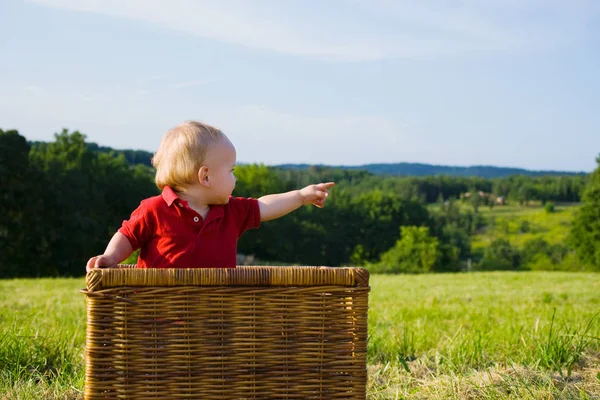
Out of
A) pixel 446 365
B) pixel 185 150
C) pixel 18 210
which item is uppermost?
pixel 185 150

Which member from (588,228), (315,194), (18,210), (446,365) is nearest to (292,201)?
(315,194)

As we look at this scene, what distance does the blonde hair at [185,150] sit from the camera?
276 cm

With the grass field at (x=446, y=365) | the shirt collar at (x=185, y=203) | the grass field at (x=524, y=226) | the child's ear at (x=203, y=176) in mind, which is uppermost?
the child's ear at (x=203, y=176)

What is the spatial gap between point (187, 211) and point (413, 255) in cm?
4802

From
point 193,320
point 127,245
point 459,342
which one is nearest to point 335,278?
point 193,320

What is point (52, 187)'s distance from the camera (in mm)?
35125

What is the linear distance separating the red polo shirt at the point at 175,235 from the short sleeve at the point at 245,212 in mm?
108

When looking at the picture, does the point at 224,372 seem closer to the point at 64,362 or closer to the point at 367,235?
the point at 64,362

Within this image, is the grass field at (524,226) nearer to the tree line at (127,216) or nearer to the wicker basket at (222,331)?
the tree line at (127,216)

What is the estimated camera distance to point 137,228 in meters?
2.79

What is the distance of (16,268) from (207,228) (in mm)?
32714

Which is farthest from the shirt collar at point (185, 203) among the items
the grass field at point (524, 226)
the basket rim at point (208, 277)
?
the grass field at point (524, 226)

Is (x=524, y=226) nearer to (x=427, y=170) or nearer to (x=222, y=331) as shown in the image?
(x=427, y=170)

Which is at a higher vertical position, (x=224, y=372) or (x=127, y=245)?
(x=127, y=245)
